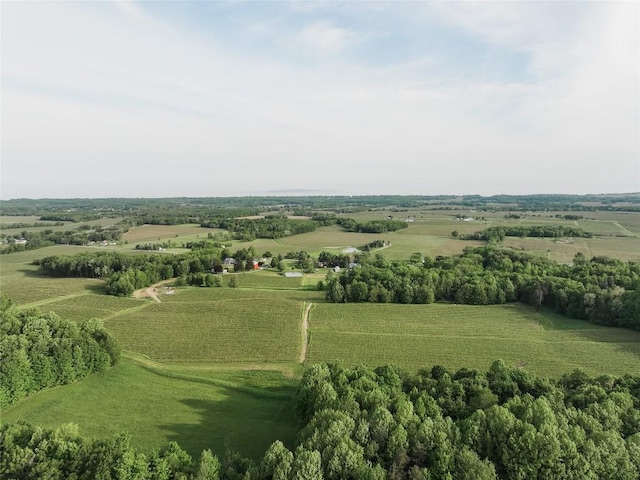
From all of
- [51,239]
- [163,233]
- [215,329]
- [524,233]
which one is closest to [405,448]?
[215,329]

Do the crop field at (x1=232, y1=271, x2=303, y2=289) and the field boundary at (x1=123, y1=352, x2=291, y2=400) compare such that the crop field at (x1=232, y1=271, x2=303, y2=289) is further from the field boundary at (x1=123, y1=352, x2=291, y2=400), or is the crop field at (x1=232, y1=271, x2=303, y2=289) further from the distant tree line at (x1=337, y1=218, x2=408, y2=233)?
the distant tree line at (x1=337, y1=218, x2=408, y2=233)

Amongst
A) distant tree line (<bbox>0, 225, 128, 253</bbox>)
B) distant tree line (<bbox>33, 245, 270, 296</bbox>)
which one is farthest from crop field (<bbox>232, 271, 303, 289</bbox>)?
distant tree line (<bbox>0, 225, 128, 253</bbox>)

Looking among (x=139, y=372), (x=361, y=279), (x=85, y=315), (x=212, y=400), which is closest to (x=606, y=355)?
(x=361, y=279)

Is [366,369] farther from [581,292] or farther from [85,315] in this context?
[85,315]

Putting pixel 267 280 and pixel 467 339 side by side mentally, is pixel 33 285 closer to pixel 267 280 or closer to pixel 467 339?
pixel 267 280

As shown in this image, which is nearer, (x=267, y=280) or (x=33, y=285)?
(x=33, y=285)

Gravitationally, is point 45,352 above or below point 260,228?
below

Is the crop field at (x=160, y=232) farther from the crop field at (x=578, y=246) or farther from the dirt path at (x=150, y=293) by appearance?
the crop field at (x=578, y=246)
